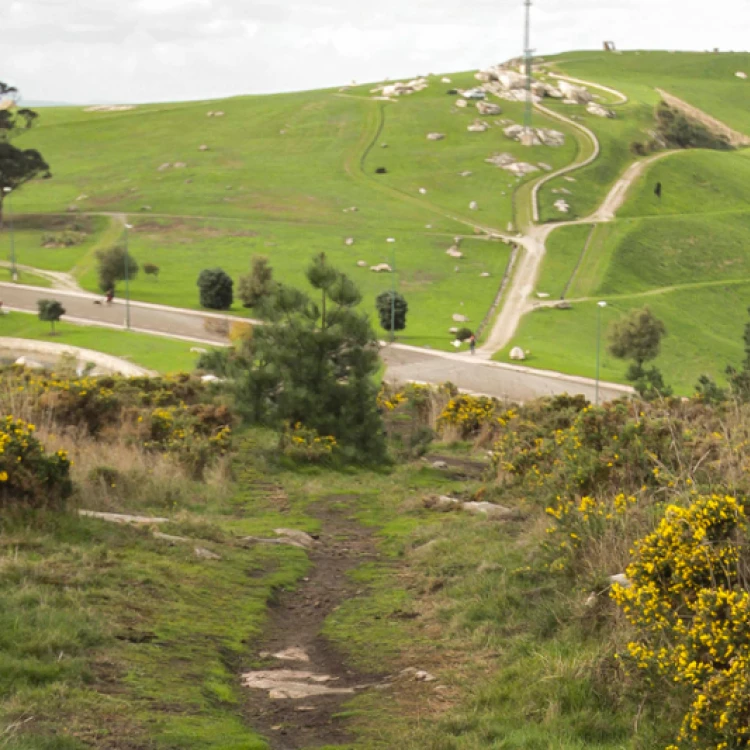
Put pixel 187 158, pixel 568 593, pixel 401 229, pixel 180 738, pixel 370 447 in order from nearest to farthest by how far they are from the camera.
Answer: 1. pixel 180 738
2. pixel 568 593
3. pixel 370 447
4. pixel 401 229
5. pixel 187 158

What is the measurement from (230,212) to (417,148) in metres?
29.6

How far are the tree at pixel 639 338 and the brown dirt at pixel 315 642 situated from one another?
183ft

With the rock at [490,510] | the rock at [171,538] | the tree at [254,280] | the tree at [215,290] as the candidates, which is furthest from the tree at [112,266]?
the rock at [171,538]

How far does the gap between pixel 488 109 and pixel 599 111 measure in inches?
634

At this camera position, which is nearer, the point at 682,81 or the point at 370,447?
the point at 370,447

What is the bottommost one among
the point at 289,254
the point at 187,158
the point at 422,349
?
the point at 422,349

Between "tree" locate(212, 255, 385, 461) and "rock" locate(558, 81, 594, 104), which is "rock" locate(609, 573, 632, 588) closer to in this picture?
"tree" locate(212, 255, 385, 461)

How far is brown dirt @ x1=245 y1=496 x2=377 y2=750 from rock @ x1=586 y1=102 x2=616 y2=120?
136 m

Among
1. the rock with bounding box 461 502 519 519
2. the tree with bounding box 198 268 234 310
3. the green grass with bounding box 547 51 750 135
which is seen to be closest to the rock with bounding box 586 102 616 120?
the green grass with bounding box 547 51 750 135

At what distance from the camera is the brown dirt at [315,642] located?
8.41m

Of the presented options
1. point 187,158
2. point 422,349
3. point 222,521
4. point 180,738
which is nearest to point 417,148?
point 187,158

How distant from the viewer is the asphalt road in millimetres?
63188

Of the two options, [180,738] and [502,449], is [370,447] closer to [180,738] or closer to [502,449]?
[502,449]

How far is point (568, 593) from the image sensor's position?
10523 mm
